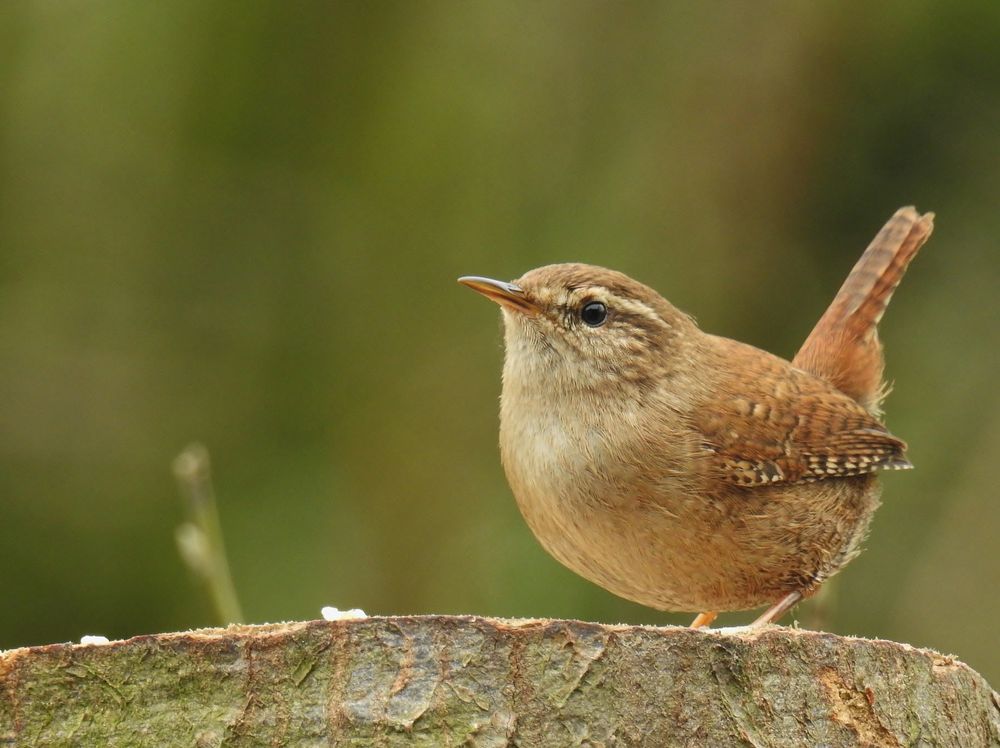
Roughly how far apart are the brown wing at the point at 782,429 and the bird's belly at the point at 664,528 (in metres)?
0.08

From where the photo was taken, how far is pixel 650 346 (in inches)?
164

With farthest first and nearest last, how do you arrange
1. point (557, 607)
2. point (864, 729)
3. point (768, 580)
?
point (557, 607)
point (768, 580)
point (864, 729)

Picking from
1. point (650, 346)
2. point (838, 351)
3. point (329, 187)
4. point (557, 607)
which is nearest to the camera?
point (650, 346)

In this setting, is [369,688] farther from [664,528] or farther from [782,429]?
[782,429]

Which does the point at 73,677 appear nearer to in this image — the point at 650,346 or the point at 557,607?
the point at 650,346

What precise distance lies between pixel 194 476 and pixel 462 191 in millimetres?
3202

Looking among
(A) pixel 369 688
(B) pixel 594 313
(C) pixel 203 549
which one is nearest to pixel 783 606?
(B) pixel 594 313

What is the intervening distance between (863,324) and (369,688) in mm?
2942

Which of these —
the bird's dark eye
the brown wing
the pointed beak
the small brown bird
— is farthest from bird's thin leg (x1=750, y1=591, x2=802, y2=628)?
the pointed beak

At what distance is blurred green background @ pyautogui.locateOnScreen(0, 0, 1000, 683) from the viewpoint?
630 cm

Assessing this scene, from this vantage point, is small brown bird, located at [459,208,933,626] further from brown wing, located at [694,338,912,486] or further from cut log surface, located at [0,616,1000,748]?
cut log surface, located at [0,616,1000,748]

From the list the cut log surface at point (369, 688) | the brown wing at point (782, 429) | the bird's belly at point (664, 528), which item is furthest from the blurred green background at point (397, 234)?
the cut log surface at point (369, 688)

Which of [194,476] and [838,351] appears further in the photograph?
[838,351]

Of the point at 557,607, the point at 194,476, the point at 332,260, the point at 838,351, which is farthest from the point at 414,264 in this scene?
the point at 194,476
